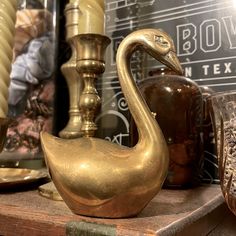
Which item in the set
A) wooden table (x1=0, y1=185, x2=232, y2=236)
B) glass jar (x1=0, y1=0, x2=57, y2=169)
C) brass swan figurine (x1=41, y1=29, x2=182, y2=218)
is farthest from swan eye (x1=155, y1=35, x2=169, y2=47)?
glass jar (x1=0, y1=0, x2=57, y2=169)

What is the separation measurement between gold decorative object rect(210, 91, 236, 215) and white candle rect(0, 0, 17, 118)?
0.38 m

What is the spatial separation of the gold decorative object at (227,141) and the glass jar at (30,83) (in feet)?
1.69

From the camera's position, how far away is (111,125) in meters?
0.86

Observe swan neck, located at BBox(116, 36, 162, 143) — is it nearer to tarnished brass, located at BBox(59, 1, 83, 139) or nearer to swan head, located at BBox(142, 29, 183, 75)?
swan head, located at BBox(142, 29, 183, 75)

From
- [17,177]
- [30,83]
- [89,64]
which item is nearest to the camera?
[89,64]

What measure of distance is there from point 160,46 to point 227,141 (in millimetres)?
169

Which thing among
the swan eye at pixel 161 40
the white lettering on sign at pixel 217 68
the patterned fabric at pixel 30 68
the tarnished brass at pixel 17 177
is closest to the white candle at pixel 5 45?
the tarnished brass at pixel 17 177

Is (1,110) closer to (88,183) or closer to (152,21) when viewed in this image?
(88,183)

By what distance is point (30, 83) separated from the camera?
86 cm

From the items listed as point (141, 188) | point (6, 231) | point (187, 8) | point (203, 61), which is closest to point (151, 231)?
point (141, 188)

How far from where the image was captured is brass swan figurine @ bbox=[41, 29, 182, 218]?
366 mm

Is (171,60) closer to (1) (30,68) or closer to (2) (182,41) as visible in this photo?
(2) (182,41)

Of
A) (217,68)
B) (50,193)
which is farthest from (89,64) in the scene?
(217,68)

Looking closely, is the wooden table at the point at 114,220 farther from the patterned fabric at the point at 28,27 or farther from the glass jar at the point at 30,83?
the patterned fabric at the point at 28,27
